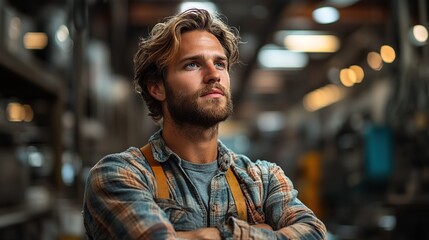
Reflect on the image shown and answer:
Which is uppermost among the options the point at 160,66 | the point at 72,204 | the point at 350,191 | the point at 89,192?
the point at 160,66

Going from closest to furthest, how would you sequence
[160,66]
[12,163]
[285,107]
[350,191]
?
[160,66]
[12,163]
[350,191]
[285,107]

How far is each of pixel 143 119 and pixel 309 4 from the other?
8.54 metres

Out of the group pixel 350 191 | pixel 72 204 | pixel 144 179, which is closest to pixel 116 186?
pixel 144 179

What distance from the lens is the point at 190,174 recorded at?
7.21ft

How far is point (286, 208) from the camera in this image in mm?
2258

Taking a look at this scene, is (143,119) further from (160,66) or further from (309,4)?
(160,66)

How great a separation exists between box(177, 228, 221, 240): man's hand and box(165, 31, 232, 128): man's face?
0.34 meters

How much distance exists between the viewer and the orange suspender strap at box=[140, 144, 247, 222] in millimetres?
2139

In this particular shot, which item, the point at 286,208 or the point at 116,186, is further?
the point at 286,208

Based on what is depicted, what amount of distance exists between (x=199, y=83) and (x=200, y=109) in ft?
0.28

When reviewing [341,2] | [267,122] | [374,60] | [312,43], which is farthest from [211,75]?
[267,122]

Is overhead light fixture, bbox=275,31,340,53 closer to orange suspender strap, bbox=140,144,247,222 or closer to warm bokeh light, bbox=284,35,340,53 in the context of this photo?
warm bokeh light, bbox=284,35,340,53

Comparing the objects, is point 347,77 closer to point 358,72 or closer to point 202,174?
point 358,72

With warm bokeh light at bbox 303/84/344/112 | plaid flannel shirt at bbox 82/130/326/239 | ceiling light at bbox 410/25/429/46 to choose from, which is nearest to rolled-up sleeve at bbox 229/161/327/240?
plaid flannel shirt at bbox 82/130/326/239
